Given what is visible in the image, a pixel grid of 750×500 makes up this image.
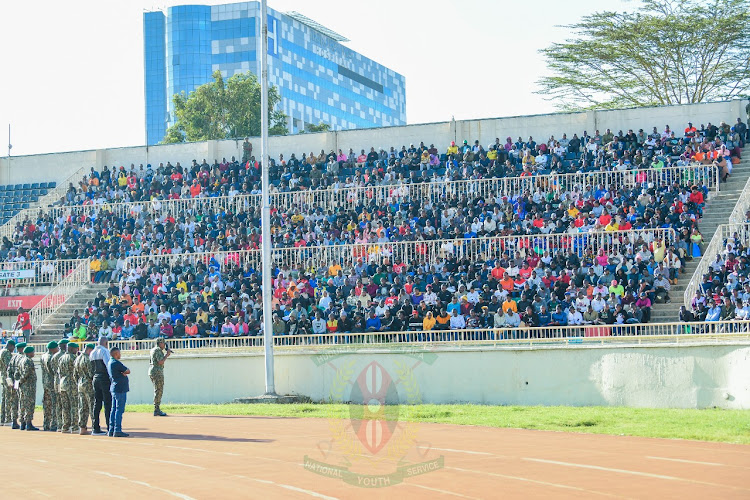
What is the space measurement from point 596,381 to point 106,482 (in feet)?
41.3

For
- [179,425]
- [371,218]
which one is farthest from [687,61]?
[179,425]

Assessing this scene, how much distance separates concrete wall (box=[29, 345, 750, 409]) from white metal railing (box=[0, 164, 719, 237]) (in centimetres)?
968

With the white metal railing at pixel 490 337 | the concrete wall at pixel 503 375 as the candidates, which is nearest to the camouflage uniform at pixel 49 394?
the concrete wall at pixel 503 375

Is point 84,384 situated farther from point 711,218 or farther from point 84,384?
point 711,218

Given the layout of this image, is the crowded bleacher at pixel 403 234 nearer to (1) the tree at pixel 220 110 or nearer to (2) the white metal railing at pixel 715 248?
(2) the white metal railing at pixel 715 248

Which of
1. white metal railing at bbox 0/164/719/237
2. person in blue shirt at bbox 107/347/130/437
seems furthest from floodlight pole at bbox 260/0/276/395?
white metal railing at bbox 0/164/719/237

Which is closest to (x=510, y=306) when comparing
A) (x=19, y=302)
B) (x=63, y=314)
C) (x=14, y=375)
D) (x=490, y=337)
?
(x=490, y=337)

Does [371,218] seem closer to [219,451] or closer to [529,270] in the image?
[529,270]

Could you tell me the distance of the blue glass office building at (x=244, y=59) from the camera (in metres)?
128

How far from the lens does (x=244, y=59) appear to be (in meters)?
128

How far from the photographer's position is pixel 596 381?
76.7 feet

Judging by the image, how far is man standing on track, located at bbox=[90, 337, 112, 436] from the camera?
2073 cm

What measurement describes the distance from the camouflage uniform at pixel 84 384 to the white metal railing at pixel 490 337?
6.65 m

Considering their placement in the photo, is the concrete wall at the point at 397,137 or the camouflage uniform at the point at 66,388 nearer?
the camouflage uniform at the point at 66,388
